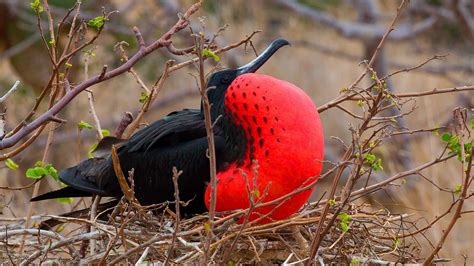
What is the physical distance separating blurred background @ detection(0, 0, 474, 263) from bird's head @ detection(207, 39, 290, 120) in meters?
1.24

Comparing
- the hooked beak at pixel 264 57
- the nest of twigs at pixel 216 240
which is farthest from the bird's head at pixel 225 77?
the nest of twigs at pixel 216 240

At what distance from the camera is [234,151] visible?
69.6 inches

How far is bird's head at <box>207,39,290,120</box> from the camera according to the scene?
6.15 ft

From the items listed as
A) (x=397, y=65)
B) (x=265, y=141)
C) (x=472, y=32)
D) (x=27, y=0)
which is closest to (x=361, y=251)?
(x=265, y=141)

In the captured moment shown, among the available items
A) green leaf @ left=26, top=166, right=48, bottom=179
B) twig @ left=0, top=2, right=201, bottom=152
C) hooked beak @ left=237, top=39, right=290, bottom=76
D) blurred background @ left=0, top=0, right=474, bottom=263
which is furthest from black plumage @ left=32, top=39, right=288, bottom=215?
blurred background @ left=0, top=0, right=474, bottom=263

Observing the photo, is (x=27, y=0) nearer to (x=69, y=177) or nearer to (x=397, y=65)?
(x=397, y=65)

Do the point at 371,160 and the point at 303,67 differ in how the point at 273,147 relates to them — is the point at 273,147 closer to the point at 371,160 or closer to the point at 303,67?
the point at 371,160

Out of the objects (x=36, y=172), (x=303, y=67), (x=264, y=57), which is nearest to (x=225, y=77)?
(x=264, y=57)

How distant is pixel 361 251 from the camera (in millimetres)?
1713

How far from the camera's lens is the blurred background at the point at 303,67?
4.45 metres

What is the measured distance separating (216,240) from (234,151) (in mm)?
248

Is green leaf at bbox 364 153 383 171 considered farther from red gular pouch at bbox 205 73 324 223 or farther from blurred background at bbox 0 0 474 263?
blurred background at bbox 0 0 474 263

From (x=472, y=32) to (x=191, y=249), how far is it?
314cm

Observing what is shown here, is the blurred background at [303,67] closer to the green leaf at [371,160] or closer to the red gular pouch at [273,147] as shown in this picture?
the red gular pouch at [273,147]
